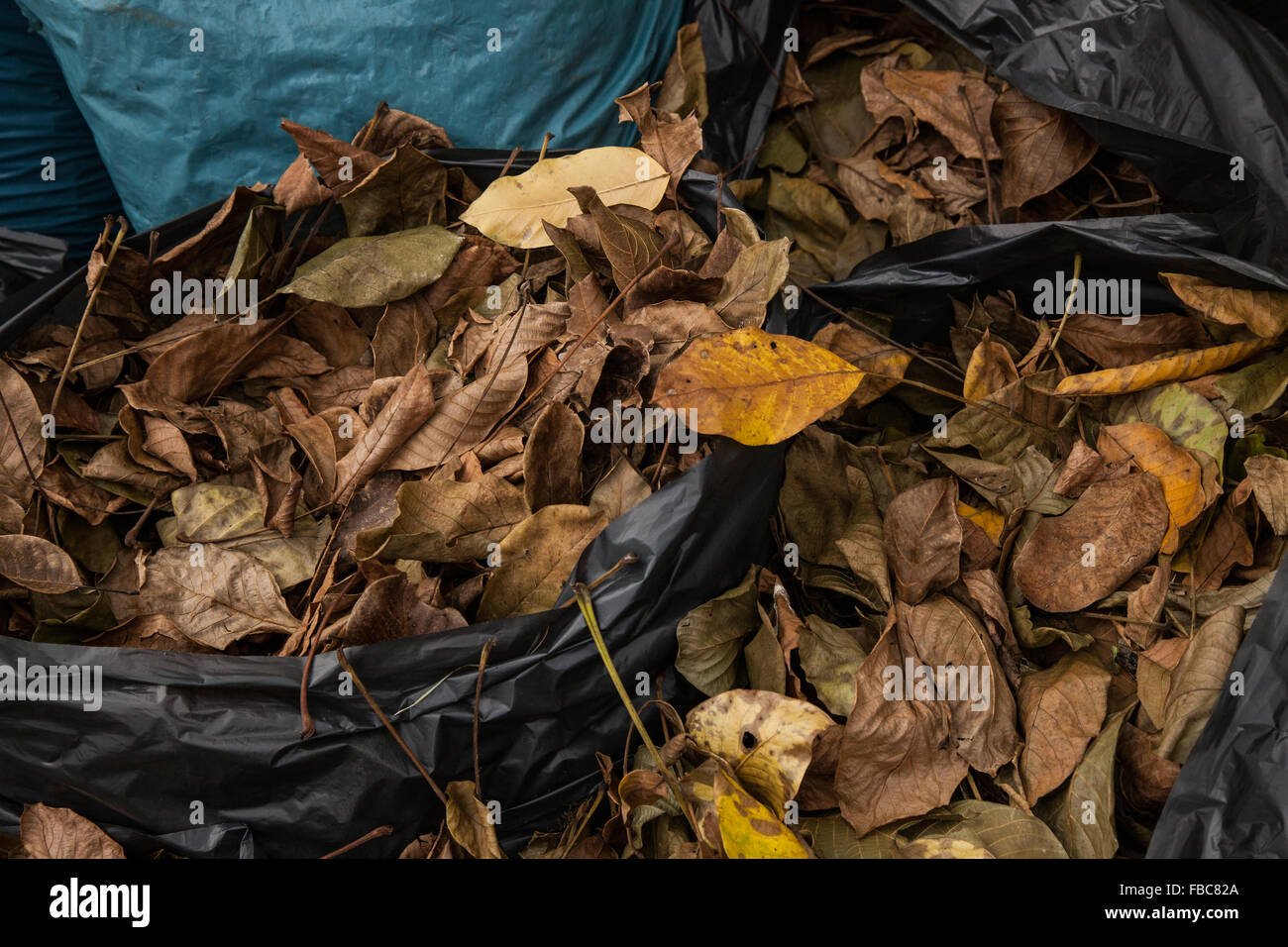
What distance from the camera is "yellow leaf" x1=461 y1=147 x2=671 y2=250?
3.78ft

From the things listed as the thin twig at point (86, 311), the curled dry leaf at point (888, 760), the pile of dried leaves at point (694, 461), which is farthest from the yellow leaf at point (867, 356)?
the thin twig at point (86, 311)

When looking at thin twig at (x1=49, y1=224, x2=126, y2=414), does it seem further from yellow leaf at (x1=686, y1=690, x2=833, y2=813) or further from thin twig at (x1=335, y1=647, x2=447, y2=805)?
yellow leaf at (x1=686, y1=690, x2=833, y2=813)

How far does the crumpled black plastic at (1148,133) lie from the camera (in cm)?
104

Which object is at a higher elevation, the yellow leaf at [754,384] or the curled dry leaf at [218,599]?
the yellow leaf at [754,384]

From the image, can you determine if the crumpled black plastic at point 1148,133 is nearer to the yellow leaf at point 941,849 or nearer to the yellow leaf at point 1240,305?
the yellow leaf at point 1240,305

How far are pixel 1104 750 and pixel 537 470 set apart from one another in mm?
579

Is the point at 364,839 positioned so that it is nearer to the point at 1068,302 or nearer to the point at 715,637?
the point at 715,637

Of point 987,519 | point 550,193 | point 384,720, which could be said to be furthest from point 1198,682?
point 550,193

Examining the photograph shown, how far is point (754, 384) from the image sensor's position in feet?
3.00

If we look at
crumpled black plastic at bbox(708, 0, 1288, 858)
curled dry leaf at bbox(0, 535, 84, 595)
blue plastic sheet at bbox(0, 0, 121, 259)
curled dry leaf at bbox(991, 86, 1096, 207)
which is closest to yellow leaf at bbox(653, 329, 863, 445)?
crumpled black plastic at bbox(708, 0, 1288, 858)

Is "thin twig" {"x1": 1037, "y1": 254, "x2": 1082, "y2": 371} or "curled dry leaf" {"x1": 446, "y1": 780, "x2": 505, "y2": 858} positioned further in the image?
"thin twig" {"x1": 1037, "y1": 254, "x2": 1082, "y2": 371}

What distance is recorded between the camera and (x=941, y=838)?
2.91 feet

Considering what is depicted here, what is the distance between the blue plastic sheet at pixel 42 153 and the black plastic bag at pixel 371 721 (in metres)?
0.73

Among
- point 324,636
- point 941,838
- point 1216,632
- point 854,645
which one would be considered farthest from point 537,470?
point 1216,632
